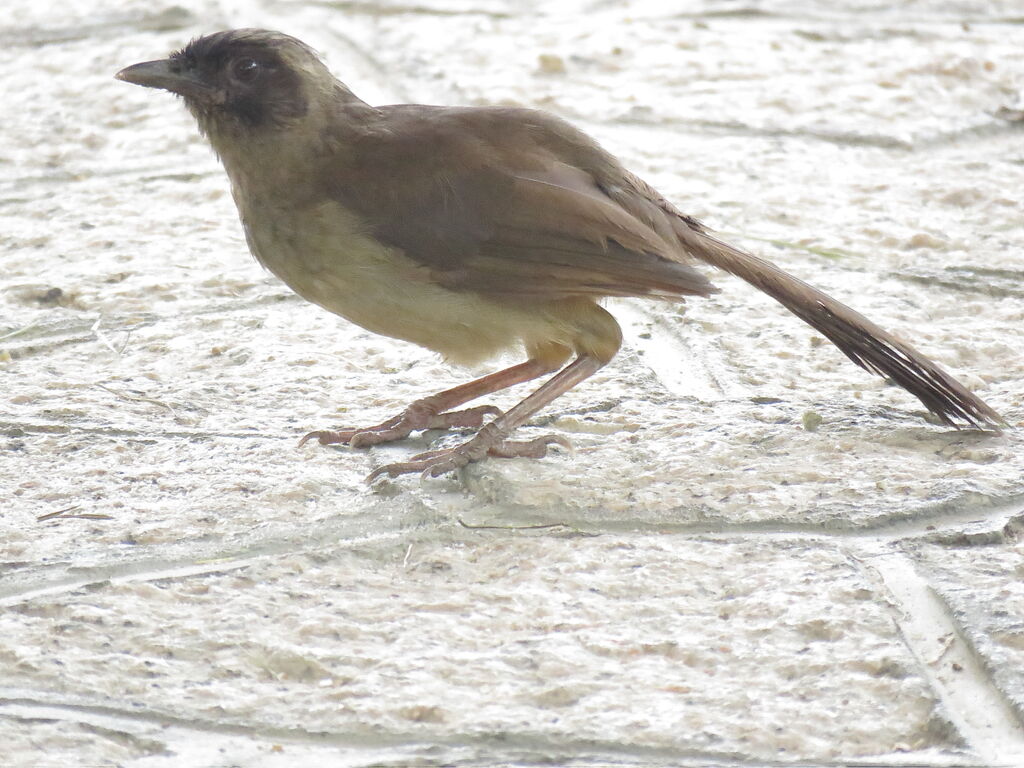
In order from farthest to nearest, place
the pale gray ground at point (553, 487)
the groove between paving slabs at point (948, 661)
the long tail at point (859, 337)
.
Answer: the long tail at point (859, 337) → the pale gray ground at point (553, 487) → the groove between paving slabs at point (948, 661)

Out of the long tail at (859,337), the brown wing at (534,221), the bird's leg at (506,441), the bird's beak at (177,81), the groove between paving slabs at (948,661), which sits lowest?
the groove between paving slabs at (948,661)

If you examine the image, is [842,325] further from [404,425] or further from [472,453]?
[404,425]

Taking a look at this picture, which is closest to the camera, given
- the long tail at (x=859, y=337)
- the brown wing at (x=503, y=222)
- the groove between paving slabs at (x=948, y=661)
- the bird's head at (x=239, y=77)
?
the groove between paving slabs at (x=948, y=661)

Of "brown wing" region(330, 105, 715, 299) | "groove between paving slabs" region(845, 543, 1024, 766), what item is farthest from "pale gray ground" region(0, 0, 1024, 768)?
"brown wing" region(330, 105, 715, 299)

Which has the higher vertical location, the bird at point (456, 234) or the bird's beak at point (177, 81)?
the bird's beak at point (177, 81)

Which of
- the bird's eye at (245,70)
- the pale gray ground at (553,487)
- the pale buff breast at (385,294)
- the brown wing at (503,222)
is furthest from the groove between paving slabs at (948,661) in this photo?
the bird's eye at (245,70)

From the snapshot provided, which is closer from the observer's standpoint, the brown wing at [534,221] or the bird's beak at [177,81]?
the brown wing at [534,221]

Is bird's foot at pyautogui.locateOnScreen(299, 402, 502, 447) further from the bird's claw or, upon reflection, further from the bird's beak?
the bird's beak

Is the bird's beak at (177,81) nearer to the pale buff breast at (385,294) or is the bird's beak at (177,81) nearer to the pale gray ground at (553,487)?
the pale buff breast at (385,294)
